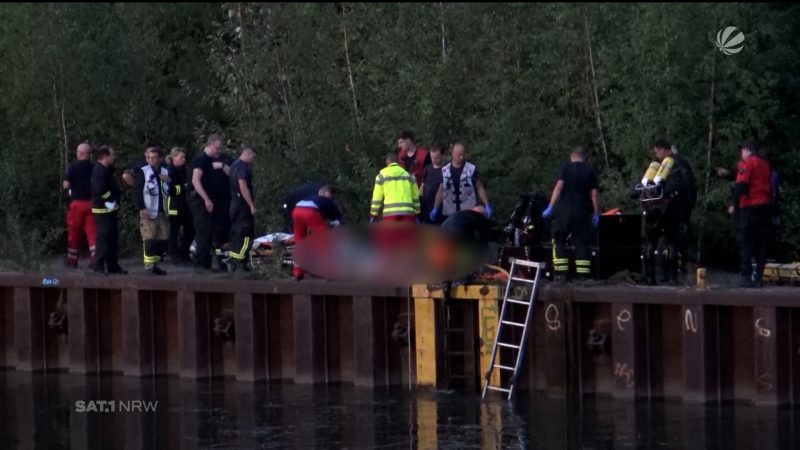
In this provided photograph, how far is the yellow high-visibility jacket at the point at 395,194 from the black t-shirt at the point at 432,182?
0.80 m

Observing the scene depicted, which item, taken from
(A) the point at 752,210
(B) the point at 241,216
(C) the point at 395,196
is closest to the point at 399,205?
(C) the point at 395,196

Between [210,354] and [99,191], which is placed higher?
[99,191]

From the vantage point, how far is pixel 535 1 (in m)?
24.2

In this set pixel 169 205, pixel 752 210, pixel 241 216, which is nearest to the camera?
pixel 752 210

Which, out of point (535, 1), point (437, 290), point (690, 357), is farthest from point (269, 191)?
point (690, 357)

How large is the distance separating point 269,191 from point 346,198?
1.32m

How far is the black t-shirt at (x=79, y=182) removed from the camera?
2027 cm

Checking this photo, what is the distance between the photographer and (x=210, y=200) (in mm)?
19203

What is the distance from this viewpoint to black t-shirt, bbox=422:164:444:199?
1836cm

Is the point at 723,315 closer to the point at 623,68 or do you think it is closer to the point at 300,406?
the point at 300,406

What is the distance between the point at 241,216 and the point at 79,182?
2.94 m

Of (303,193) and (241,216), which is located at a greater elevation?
(303,193)

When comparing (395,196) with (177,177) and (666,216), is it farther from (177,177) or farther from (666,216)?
(177,177)

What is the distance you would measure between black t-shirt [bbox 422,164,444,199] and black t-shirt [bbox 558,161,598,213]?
1.83 m
